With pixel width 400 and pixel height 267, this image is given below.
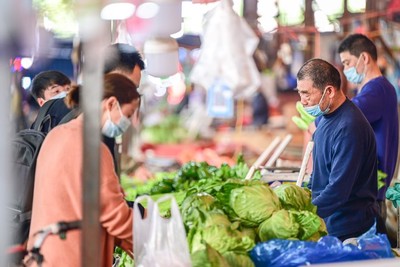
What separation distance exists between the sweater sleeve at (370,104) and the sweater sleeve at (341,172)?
3.87 ft

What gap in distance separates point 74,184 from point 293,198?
1.37 metres

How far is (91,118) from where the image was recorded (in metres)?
3.03

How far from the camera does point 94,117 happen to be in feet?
9.95

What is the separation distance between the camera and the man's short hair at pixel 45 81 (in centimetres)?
550

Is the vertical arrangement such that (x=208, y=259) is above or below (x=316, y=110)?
below

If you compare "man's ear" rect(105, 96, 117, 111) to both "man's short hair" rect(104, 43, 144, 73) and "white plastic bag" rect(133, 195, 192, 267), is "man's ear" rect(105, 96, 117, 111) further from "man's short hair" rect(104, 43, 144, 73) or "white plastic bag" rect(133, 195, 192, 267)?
"man's short hair" rect(104, 43, 144, 73)

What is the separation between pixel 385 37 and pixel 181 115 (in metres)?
6.73

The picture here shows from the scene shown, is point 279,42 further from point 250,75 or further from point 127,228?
point 127,228

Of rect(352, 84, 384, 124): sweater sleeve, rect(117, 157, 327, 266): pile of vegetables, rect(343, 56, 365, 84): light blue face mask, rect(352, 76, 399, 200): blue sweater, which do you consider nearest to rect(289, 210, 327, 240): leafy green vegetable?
rect(117, 157, 327, 266): pile of vegetables

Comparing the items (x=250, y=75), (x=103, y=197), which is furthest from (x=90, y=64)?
(x=250, y=75)

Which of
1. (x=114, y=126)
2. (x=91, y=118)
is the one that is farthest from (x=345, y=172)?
(x=91, y=118)

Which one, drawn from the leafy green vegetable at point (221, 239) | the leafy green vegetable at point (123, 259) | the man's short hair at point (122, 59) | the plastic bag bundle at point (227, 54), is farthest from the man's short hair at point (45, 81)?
the plastic bag bundle at point (227, 54)

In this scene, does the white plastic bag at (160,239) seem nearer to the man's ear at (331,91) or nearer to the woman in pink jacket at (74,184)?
the woman in pink jacket at (74,184)

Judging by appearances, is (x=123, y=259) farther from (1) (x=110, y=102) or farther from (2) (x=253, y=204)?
(1) (x=110, y=102)
